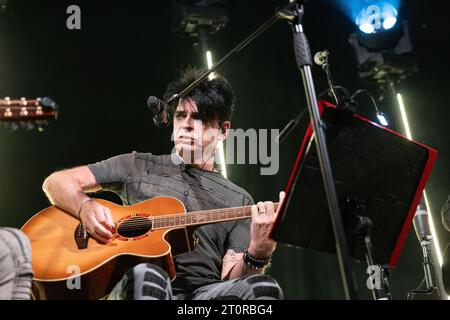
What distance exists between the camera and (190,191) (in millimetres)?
2705

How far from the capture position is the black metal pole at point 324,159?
1546 mm

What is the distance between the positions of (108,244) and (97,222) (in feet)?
0.36

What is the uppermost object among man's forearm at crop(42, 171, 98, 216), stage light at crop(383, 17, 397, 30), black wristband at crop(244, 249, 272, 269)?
stage light at crop(383, 17, 397, 30)

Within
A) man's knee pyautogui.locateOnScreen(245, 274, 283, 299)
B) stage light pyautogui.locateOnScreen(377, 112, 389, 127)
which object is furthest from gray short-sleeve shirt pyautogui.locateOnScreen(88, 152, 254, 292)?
stage light pyautogui.locateOnScreen(377, 112, 389, 127)

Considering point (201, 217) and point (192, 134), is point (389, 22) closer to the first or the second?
point (192, 134)

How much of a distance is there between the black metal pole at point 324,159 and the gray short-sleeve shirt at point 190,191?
0.93 m

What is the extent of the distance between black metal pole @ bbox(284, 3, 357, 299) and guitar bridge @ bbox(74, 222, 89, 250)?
1.20m

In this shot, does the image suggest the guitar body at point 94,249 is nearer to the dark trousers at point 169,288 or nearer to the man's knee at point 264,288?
the dark trousers at point 169,288

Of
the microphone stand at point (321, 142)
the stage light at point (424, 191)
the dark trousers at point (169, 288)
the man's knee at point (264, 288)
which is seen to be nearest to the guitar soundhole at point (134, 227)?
the dark trousers at point (169, 288)

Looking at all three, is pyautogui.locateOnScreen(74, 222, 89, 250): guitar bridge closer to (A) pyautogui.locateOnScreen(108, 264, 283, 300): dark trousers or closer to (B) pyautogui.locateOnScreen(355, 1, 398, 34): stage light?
(A) pyautogui.locateOnScreen(108, 264, 283, 300): dark trousers

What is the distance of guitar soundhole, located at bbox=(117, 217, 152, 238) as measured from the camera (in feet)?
7.81

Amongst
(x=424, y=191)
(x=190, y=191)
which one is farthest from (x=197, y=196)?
(x=424, y=191)
